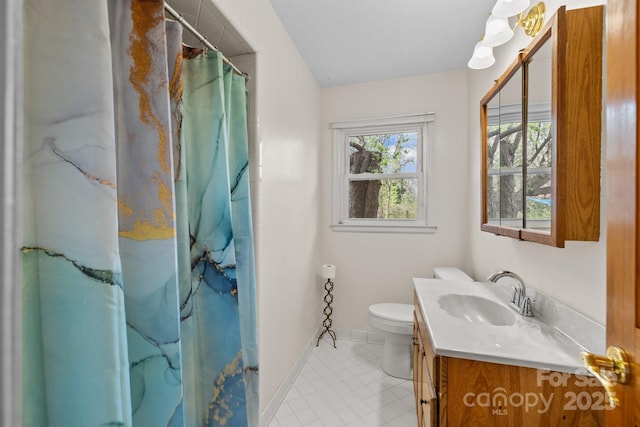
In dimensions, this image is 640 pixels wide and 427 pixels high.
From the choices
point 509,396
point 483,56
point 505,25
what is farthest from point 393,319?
point 505,25

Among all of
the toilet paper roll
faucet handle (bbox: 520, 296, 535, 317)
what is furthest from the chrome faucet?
the toilet paper roll

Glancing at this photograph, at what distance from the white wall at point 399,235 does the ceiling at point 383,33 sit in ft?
0.58

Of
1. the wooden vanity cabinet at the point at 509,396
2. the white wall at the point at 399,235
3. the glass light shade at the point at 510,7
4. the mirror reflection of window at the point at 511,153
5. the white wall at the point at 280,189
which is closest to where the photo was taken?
the wooden vanity cabinet at the point at 509,396

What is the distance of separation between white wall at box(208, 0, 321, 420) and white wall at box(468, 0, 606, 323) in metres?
1.29

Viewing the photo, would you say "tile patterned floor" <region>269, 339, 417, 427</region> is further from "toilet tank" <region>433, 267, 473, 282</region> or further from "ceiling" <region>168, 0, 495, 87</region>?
"ceiling" <region>168, 0, 495, 87</region>

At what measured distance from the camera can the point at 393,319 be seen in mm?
2006

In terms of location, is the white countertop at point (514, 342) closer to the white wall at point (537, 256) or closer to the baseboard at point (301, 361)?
the white wall at point (537, 256)

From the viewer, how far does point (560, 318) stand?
109 centimetres

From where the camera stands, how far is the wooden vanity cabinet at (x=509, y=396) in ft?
2.79

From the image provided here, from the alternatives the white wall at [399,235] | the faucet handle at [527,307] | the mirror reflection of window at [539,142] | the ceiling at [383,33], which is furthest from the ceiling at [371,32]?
the faucet handle at [527,307]

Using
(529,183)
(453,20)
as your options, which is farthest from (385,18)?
(529,183)

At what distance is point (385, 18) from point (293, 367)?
2403 millimetres

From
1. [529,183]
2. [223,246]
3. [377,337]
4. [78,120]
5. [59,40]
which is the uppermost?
[59,40]

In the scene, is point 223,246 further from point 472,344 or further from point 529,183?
point 529,183
